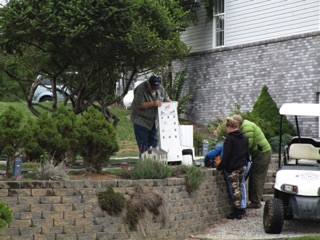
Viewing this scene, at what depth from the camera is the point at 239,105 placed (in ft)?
83.5

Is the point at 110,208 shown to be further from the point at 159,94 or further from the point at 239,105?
the point at 239,105

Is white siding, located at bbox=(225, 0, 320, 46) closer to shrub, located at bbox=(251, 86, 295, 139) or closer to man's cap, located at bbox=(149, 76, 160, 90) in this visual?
shrub, located at bbox=(251, 86, 295, 139)

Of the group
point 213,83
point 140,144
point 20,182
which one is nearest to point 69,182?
point 20,182

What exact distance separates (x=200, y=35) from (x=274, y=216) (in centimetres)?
1655

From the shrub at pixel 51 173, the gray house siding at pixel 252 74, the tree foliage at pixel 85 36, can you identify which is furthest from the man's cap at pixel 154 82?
the gray house siding at pixel 252 74

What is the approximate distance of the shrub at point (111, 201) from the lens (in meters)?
11.0

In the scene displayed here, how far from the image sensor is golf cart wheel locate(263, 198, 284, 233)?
38.9ft

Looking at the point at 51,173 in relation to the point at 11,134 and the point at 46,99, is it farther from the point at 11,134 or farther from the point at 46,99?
the point at 46,99

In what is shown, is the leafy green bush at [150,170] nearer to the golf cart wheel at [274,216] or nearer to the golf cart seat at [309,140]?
the golf cart wheel at [274,216]

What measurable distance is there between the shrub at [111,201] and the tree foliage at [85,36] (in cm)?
617

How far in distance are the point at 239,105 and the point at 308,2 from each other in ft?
14.3

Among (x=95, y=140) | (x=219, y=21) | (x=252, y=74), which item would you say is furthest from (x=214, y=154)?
(x=219, y=21)

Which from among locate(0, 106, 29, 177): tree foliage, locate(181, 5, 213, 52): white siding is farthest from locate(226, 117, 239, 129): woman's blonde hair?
locate(181, 5, 213, 52): white siding

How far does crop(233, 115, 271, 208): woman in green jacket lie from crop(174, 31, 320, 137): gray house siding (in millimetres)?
8653
